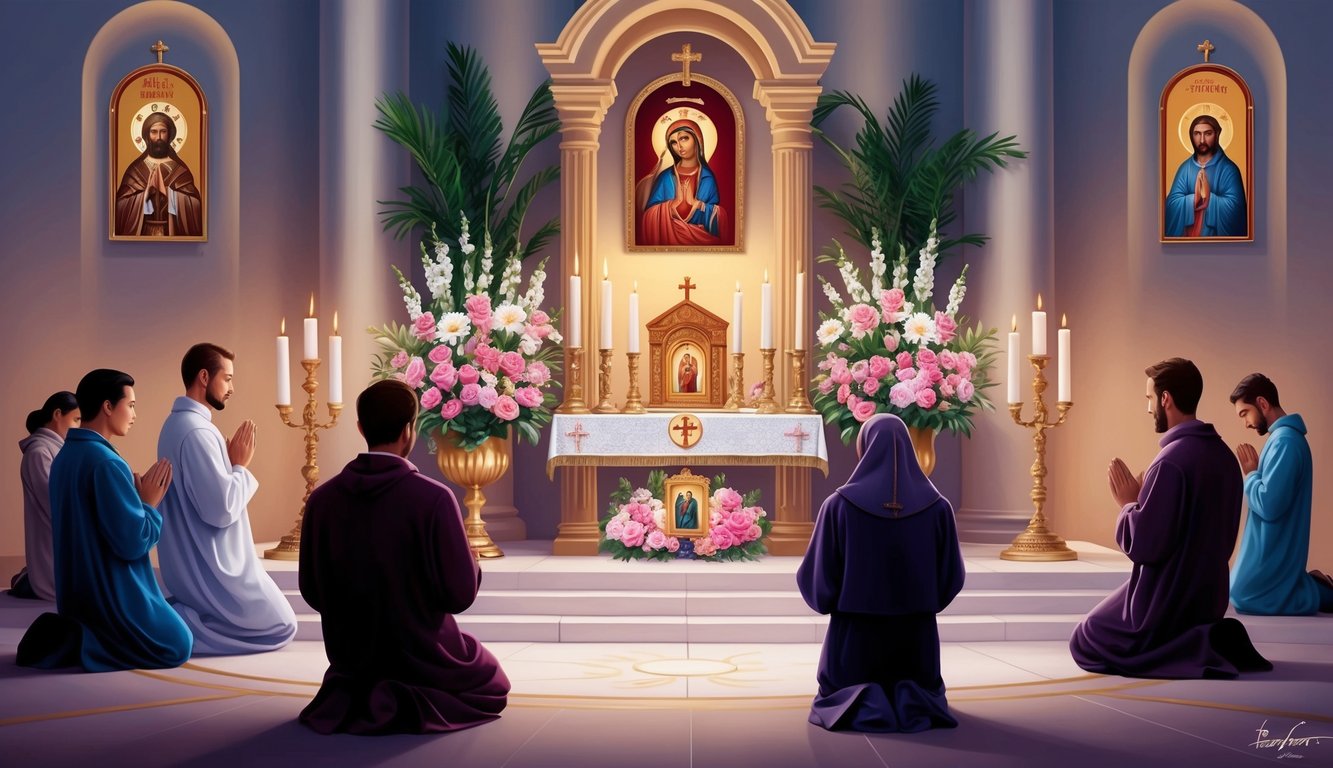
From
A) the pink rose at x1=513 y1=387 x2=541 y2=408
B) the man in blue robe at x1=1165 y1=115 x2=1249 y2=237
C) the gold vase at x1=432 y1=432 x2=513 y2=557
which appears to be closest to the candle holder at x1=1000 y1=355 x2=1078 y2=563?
the man in blue robe at x1=1165 y1=115 x2=1249 y2=237

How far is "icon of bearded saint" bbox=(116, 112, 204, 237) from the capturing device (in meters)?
11.0

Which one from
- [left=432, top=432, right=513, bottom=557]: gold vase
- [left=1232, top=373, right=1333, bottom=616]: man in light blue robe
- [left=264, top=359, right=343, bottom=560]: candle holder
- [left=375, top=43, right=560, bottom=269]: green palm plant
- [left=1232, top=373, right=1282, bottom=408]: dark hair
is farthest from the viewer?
[left=375, top=43, right=560, bottom=269]: green palm plant

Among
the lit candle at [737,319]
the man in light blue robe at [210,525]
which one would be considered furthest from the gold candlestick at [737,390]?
the man in light blue robe at [210,525]

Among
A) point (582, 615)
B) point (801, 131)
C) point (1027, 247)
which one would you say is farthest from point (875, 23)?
point (582, 615)

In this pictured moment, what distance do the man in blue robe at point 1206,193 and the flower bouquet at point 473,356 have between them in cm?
514

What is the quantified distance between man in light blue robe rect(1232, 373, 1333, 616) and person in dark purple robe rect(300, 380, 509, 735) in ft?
17.0

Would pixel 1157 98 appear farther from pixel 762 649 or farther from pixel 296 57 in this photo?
pixel 296 57

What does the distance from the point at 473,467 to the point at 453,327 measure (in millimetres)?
972

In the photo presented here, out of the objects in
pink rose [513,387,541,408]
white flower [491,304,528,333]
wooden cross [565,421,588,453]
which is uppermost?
white flower [491,304,528,333]

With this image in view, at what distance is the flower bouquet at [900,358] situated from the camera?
9336mm

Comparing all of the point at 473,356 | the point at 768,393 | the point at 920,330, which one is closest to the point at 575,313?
the point at 473,356

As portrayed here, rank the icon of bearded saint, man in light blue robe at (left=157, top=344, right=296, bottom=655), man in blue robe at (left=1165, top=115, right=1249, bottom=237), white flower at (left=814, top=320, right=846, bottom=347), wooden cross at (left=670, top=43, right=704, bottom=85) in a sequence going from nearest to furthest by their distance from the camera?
man in light blue robe at (left=157, top=344, right=296, bottom=655) < white flower at (left=814, top=320, right=846, bottom=347) < wooden cross at (left=670, top=43, right=704, bottom=85) < man in blue robe at (left=1165, top=115, right=1249, bottom=237) < the icon of bearded saint

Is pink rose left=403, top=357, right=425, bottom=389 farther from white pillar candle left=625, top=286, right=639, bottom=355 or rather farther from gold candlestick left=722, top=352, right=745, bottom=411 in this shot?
gold candlestick left=722, top=352, right=745, bottom=411

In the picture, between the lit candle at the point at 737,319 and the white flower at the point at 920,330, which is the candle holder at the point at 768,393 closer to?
the lit candle at the point at 737,319
